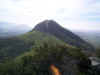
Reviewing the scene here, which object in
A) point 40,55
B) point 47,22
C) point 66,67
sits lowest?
point 66,67

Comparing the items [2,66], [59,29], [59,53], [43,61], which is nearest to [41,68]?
[43,61]

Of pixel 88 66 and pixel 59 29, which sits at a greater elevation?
pixel 59 29

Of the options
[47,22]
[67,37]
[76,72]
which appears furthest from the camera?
[47,22]

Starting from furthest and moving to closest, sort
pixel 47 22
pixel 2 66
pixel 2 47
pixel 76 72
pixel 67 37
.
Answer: pixel 47 22 → pixel 67 37 → pixel 2 47 → pixel 2 66 → pixel 76 72

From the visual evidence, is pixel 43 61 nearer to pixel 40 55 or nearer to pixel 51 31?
pixel 40 55

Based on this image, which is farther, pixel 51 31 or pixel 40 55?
pixel 51 31

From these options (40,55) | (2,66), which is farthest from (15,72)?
(40,55)

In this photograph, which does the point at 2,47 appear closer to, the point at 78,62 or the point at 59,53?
the point at 59,53

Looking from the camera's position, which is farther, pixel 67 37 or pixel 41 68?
pixel 67 37

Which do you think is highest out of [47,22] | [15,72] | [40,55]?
[47,22]
